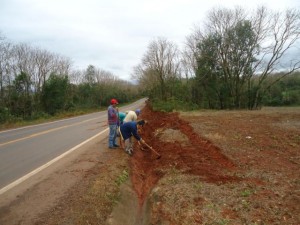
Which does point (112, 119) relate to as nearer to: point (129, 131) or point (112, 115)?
point (112, 115)

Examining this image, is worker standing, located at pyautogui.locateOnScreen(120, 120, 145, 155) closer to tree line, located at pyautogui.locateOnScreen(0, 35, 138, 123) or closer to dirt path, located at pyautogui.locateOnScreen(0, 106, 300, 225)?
dirt path, located at pyautogui.locateOnScreen(0, 106, 300, 225)

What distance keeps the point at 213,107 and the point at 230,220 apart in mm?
34983

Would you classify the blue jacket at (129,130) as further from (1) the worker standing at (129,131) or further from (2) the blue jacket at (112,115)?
(2) the blue jacket at (112,115)

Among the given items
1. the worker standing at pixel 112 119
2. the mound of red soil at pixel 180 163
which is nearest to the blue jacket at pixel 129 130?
the worker standing at pixel 112 119

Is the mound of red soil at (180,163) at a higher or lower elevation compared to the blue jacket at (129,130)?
lower

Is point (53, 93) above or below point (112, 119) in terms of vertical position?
above

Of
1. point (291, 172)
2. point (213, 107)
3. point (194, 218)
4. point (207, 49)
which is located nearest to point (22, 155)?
point (194, 218)

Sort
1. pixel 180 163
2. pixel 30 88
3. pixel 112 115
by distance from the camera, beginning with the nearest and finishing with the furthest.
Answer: pixel 180 163
pixel 112 115
pixel 30 88

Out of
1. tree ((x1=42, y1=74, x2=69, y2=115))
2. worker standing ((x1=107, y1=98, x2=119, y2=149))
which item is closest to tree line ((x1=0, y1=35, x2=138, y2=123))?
tree ((x1=42, y1=74, x2=69, y2=115))

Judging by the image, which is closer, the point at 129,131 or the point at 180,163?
the point at 180,163

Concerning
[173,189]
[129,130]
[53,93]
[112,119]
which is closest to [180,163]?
[173,189]

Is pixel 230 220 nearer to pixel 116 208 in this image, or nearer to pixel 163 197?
pixel 163 197

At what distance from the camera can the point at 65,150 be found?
30.8 ft

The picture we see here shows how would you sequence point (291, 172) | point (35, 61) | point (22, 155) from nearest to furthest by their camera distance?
1. point (291, 172)
2. point (22, 155)
3. point (35, 61)
